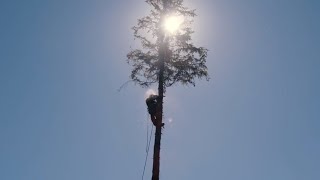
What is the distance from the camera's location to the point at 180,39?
26438 mm

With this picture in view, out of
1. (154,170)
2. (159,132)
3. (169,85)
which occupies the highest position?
(169,85)

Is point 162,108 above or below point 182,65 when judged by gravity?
below

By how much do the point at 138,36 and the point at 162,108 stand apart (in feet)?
13.7

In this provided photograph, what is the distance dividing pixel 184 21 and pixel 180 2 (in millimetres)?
1035

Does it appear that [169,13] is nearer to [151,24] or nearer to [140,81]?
[151,24]

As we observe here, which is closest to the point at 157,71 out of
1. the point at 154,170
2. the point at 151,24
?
the point at 151,24

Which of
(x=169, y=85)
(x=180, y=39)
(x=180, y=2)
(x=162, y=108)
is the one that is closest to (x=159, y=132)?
(x=162, y=108)

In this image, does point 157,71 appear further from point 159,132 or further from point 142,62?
point 159,132

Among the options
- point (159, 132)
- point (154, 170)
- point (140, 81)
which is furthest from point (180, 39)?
point (154, 170)

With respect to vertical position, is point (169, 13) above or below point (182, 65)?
above

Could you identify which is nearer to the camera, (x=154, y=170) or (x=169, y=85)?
(x=154, y=170)

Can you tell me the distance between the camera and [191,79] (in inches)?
1029

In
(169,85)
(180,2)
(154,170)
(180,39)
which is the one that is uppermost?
(180,2)

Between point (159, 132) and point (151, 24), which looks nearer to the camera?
point (159, 132)
